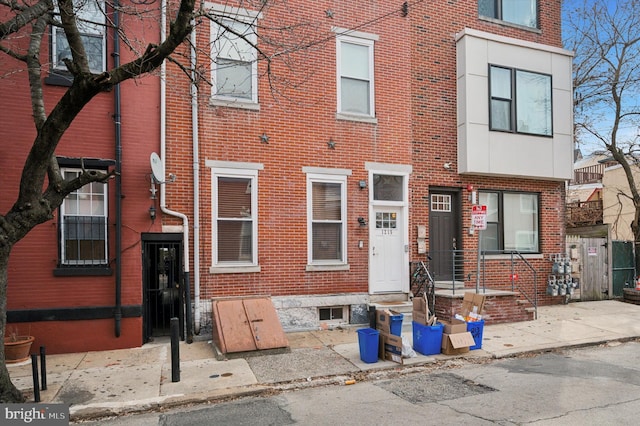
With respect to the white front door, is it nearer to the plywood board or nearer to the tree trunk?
the plywood board

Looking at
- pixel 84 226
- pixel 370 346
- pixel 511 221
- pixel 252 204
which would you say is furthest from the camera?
pixel 511 221

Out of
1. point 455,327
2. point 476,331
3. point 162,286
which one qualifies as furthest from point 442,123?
point 162,286

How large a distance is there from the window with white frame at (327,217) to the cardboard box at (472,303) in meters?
2.79

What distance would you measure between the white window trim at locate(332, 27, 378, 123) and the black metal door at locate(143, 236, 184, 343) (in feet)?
15.9

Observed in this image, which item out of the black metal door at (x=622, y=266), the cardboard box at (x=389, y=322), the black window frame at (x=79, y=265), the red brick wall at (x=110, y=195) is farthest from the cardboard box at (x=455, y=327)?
the black metal door at (x=622, y=266)

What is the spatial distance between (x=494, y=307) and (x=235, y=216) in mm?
6242

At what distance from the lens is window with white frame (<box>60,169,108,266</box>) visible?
8102mm

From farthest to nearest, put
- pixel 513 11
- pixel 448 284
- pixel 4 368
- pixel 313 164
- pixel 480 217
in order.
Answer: pixel 513 11 < pixel 448 284 < pixel 313 164 < pixel 480 217 < pixel 4 368

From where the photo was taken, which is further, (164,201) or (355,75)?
(355,75)

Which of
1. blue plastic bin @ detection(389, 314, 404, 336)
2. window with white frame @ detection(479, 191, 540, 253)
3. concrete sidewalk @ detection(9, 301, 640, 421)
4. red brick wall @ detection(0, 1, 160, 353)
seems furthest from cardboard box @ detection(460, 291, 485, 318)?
red brick wall @ detection(0, 1, 160, 353)

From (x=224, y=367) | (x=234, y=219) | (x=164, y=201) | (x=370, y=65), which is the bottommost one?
(x=224, y=367)

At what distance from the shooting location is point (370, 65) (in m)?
10.6

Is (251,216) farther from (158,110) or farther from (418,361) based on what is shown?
(418,361)

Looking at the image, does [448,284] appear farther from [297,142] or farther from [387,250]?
[297,142]
